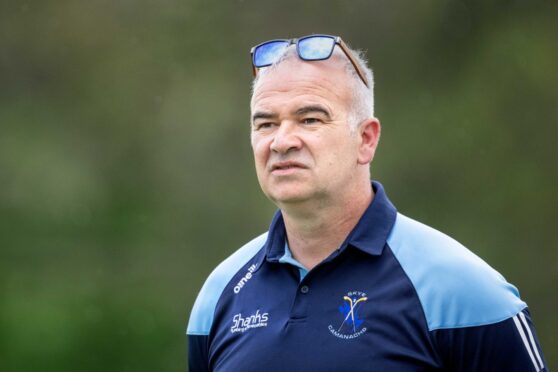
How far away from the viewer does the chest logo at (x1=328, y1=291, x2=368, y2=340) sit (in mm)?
2742

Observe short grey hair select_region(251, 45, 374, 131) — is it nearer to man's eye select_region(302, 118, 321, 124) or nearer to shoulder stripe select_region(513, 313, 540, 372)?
man's eye select_region(302, 118, 321, 124)

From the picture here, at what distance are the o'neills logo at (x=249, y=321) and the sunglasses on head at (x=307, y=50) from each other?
0.73 m

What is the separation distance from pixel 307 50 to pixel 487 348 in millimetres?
987

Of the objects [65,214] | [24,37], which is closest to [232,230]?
[65,214]

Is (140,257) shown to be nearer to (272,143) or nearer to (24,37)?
(24,37)

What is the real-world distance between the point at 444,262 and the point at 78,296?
7.85 metres

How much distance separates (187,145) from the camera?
10.8 meters

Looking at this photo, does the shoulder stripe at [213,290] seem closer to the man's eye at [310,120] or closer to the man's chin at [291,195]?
the man's chin at [291,195]

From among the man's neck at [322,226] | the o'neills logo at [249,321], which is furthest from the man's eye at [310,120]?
the o'neills logo at [249,321]

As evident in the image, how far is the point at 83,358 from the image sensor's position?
10.0m

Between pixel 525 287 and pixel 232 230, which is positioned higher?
pixel 232 230

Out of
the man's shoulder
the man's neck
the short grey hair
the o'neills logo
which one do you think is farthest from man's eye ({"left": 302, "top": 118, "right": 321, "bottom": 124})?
the o'neills logo

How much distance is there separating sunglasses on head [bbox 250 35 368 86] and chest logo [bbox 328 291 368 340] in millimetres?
675

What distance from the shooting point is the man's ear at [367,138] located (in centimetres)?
306
